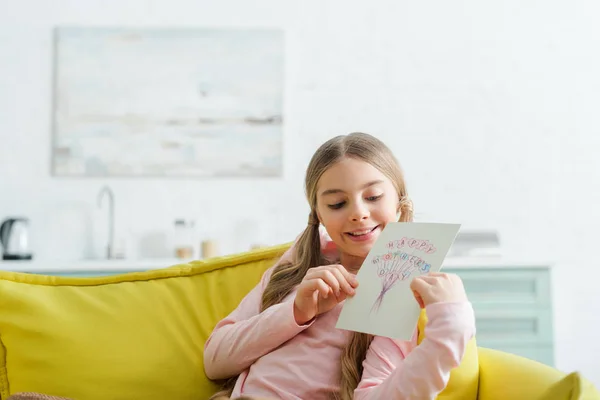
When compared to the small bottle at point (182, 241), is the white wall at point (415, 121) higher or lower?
higher

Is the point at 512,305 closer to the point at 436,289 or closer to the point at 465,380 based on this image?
the point at 465,380

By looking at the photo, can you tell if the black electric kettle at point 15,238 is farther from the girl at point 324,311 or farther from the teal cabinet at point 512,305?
the girl at point 324,311

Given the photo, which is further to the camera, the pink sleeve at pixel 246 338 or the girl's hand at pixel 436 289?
the pink sleeve at pixel 246 338

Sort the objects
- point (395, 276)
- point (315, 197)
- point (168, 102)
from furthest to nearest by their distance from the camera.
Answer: point (168, 102)
point (315, 197)
point (395, 276)

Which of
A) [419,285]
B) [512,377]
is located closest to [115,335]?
[419,285]

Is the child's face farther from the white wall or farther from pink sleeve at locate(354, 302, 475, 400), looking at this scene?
the white wall

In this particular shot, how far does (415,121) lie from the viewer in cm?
386

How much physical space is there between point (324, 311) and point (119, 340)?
17.8 inches

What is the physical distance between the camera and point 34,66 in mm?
3760

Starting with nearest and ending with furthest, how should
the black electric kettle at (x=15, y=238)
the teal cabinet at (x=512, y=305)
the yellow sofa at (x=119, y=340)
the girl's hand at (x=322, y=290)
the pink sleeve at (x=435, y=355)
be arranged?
the pink sleeve at (x=435, y=355) → the girl's hand at (x=322, y=290) → the yellow sofa at (x=119, y=340) → the teal cabinet at (x=512, y=305) → the black electric kettle at (x=15, y=238)

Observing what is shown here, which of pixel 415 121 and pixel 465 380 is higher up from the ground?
pixel 415 121

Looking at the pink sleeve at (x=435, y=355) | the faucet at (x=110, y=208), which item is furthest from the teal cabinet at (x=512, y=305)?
the pink sleeve at (x=435, y=355)

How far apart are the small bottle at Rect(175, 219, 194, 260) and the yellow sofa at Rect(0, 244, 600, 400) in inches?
74.8

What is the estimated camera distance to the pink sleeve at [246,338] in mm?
1417
